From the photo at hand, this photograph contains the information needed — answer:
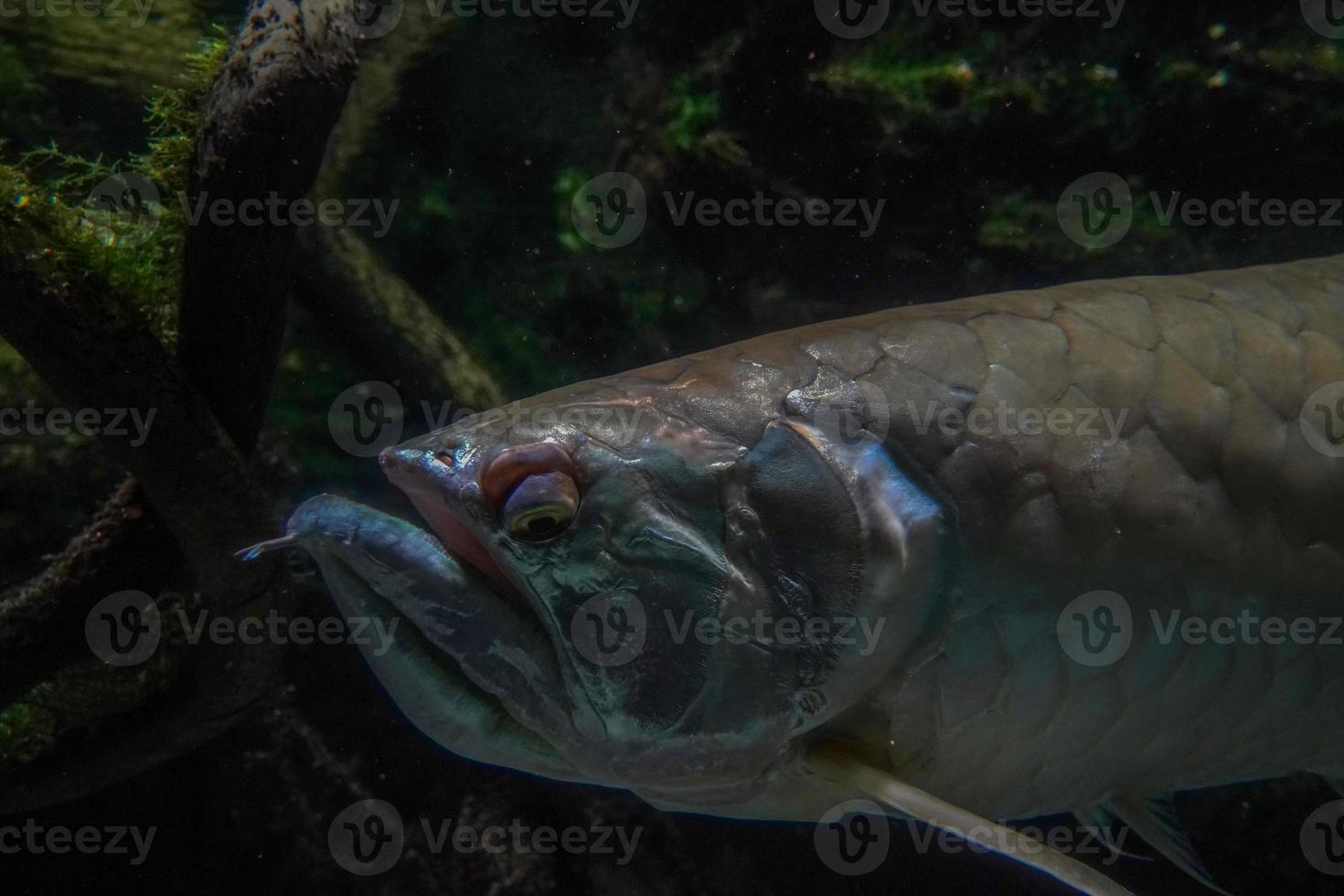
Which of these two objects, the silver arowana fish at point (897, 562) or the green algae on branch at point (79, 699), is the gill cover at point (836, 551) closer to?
the silver arowana fish at point (897, 562)

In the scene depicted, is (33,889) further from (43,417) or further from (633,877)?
(633,877)

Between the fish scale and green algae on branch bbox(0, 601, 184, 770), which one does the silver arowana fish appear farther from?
green algae on branch bbox(0, 601, 184, 770)

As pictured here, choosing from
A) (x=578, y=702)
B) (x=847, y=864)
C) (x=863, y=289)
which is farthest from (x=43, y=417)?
(x=847, y=864)

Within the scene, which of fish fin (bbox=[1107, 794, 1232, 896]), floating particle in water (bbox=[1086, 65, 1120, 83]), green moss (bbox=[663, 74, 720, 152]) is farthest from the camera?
green moss (bbox=[663, 74, 720, 152])

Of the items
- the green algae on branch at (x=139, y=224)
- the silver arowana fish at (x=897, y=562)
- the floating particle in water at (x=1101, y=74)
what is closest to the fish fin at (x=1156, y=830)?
the silver arowana fish at (x=897, y=562)

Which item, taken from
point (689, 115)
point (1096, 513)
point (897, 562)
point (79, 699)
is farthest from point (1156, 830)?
point (689, 115)

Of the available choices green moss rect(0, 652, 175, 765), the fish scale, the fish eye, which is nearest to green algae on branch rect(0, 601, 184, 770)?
green moss rect(0, 652, 175, 765)
